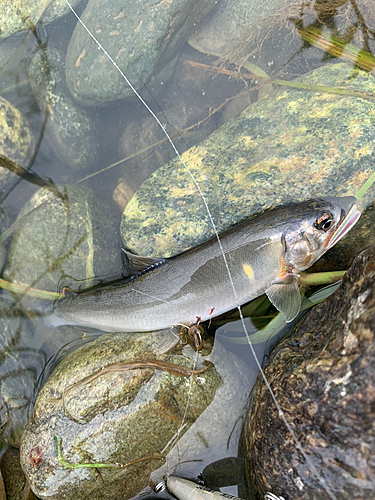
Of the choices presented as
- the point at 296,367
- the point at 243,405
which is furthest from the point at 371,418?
the point at 243,405

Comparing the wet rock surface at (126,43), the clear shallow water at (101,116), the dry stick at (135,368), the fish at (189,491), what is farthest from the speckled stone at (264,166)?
the fish at (189,491)

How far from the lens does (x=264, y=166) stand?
3766 mm

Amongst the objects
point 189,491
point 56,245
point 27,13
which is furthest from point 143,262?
point 27,13

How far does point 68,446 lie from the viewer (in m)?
3.15

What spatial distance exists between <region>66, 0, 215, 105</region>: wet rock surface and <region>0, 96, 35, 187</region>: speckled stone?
868 millimetres

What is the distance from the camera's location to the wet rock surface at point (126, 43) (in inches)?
176

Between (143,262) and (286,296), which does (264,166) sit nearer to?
(286,296)

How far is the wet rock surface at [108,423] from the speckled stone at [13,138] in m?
2.99

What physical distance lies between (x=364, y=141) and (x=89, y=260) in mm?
3470

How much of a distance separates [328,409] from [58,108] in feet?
16.3

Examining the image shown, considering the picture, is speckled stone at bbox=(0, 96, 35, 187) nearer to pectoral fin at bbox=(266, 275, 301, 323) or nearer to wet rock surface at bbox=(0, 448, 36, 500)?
wet rock surface at bbox=(0, 448, 36, 500)

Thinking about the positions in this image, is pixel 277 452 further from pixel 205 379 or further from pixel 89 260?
pixel 89 260

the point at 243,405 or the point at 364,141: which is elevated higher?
the point at 364,141

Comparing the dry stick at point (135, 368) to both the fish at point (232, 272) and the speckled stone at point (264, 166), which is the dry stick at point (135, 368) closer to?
the fish at point (232, 272)
